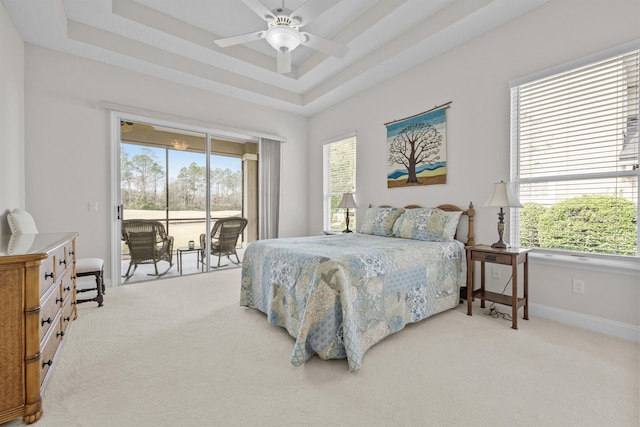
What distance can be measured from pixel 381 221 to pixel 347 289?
192 centimetres

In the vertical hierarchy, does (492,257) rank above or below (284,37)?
below

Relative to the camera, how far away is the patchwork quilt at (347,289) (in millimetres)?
1835

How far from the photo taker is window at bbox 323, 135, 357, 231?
15.7 feet

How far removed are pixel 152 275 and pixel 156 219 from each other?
2.69 ft

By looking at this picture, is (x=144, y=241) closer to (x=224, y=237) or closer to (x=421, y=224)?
(x=224, y=237)

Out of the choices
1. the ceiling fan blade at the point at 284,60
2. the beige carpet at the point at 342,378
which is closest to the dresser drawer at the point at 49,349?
the beige carpet at the point at 342,378

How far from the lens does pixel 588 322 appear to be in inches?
93.0

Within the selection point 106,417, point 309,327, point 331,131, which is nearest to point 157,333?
point 106,417

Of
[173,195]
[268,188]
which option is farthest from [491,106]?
[173,195]

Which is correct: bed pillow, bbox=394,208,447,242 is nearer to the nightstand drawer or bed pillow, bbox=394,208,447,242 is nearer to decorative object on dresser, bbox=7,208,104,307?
the nightstand drawer

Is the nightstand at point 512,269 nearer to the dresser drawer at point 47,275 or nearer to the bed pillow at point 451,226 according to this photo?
the bed pillow at point 451,226

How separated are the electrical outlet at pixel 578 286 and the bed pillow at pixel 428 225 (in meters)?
1.03

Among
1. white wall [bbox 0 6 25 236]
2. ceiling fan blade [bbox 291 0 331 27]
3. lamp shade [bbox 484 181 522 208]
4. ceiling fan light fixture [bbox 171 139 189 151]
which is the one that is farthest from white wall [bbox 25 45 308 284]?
lamp shade [bbox 484 181 522 208]

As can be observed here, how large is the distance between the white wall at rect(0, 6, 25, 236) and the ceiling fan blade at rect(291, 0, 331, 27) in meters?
2.59
